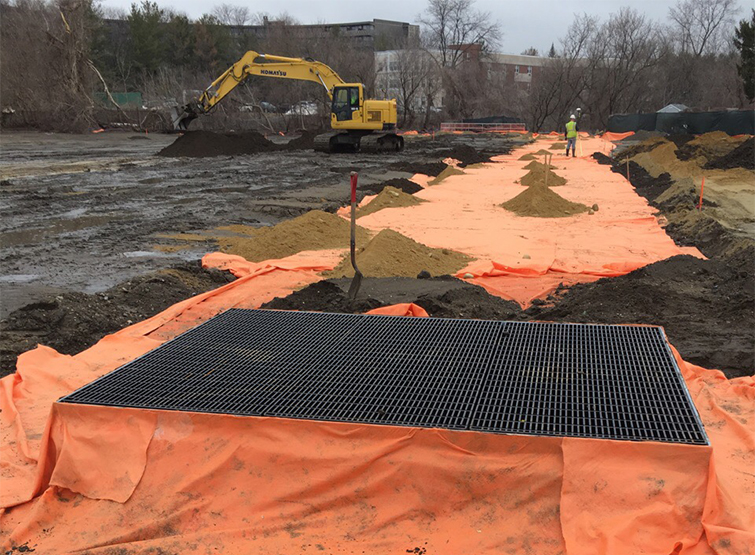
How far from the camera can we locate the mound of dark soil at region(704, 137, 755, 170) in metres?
20.6

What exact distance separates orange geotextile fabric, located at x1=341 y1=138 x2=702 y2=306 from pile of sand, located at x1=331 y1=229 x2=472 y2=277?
34 centimetres

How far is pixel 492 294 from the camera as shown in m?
7.64

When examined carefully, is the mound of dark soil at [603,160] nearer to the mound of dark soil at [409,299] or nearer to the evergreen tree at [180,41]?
the mound of dark soil at [409,299]

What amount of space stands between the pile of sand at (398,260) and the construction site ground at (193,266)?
10.2 inches

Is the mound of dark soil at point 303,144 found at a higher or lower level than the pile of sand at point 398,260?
higher

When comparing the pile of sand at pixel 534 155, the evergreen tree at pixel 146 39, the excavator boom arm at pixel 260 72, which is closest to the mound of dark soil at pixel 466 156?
the pile of sand at pixel 534 155

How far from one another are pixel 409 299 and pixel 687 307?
9.10ft

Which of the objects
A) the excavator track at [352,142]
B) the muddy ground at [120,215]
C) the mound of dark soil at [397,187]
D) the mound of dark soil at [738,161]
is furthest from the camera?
the excavator track at [352,142]

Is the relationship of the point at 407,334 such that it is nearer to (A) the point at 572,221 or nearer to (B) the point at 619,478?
(B) the point at 619,478

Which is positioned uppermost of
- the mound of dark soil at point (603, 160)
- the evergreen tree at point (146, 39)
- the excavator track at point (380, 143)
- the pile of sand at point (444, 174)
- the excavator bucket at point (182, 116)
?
the evergreen tree at point (146, 39)

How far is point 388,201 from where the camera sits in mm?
14094

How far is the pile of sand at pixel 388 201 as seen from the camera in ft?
44.4

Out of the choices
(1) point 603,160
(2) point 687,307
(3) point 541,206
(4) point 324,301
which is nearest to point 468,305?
(4) point 324,301

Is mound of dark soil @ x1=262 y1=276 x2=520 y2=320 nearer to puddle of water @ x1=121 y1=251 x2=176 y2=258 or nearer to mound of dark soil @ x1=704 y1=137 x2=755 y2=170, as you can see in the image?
puddle of water @ x1=121 y1=251 x2=176 y2=258
